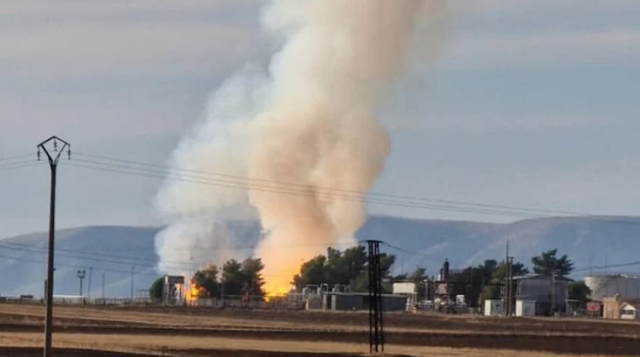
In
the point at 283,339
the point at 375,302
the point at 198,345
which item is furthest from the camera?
the point at 283,339

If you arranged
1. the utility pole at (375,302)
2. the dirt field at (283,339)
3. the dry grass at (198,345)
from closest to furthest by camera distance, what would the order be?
the dirt field at (283,339)
the dry grass at (198,345)
the utility pole at (375,302)

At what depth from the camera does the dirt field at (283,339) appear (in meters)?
91.9

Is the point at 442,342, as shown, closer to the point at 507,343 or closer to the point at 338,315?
the point at 507,343

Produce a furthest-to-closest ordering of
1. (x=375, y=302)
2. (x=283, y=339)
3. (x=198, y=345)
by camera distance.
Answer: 1. (x=283, y=339)
2. (x=375, y=302)
3. (x=198, y=345)

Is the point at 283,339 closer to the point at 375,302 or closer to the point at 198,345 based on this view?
the point at 375,302

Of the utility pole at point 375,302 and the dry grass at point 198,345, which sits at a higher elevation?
the utility pole at point 375,302

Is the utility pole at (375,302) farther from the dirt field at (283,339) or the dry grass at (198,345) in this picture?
the dirt field at (283,339)

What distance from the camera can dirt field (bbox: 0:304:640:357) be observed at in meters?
91.9

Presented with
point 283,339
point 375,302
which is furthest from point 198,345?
point 283,339

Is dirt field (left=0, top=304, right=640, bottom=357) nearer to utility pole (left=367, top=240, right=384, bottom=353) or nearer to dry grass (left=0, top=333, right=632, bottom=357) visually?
dry grass (left=0, top=333, right=632, bottom=357)

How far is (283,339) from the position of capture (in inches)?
4341

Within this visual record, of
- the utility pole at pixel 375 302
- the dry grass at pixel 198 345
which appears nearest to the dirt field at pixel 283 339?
the dry grass at pixel 198 345

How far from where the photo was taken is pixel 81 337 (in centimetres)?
10481

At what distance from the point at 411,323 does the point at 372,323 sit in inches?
2122
